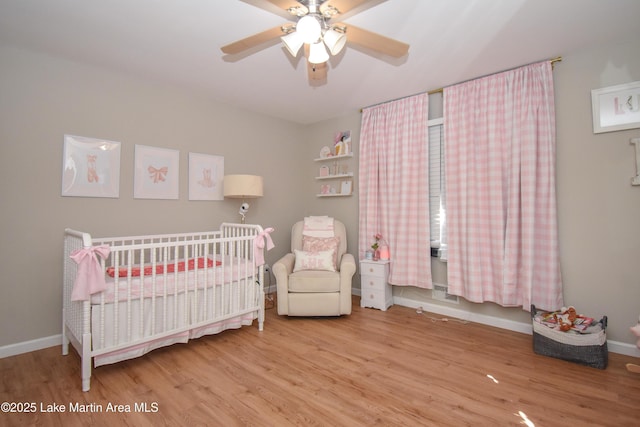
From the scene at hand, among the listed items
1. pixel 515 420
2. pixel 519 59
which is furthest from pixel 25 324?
pixel 519 59

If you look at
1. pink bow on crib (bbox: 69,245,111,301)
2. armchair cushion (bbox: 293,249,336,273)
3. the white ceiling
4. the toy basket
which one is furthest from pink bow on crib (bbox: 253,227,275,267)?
the toy basket

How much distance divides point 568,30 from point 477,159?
43.4 inches

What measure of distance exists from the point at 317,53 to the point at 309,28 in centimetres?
31

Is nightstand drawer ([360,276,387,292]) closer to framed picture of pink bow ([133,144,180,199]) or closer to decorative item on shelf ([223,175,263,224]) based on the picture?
decorative item on shelf ([223,175,263,224])

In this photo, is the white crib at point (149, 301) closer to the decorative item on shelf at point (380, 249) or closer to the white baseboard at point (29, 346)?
the white baseboard at point (29, 346)

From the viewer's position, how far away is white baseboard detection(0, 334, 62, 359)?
2.31 m

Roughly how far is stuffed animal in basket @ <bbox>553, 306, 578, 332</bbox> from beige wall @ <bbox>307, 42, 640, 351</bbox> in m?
0.22

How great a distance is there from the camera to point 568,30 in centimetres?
217

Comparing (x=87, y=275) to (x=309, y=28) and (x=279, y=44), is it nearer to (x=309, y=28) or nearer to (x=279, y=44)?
(x=309, y=28)

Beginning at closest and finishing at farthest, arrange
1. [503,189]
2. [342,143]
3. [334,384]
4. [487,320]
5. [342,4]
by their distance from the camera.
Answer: [342,4] → [334,384] → [503,189] → [487,320] → [342,143]

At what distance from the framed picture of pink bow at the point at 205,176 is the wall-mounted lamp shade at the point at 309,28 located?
2.17m

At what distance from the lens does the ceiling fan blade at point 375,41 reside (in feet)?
5.77

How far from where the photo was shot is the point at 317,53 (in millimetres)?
1858

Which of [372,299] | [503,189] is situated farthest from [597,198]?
[372,299]
